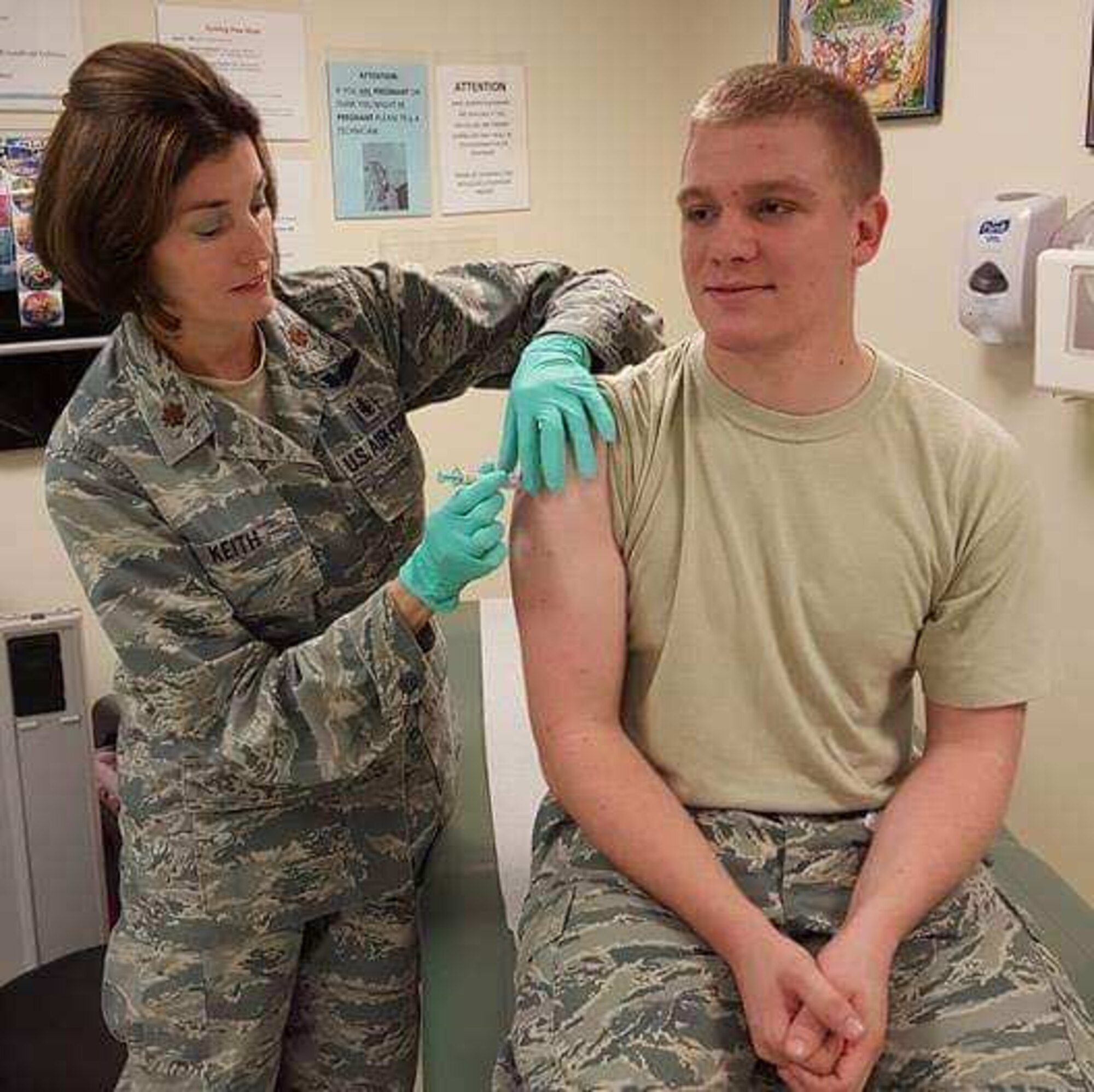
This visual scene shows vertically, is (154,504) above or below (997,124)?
below

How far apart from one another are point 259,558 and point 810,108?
0.77m

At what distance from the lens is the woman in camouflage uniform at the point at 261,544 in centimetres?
141

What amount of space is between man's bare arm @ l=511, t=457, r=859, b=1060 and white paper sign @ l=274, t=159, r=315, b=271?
4.98 feet

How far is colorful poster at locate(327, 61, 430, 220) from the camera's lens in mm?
2740

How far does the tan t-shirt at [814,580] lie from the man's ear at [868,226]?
0.14 metres

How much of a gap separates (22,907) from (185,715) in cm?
112

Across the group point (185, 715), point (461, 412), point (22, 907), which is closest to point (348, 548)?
point (185, 715)

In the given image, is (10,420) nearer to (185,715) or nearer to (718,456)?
(185,715)

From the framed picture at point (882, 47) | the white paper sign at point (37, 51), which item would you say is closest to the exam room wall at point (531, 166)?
the white paper sign at point (37, 51)

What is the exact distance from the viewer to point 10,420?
8.28 ft

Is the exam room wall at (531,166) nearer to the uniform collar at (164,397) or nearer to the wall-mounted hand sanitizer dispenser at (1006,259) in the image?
the wall-mounted hand sanitizer dispenser at (1006,259)

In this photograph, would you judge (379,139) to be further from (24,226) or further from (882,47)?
(882,47)

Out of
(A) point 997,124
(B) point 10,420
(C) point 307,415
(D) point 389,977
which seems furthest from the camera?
(B) point 10,420

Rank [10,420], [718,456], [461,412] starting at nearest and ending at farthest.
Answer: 1. [718,456]
2. [10,420]
3. [461,412]
